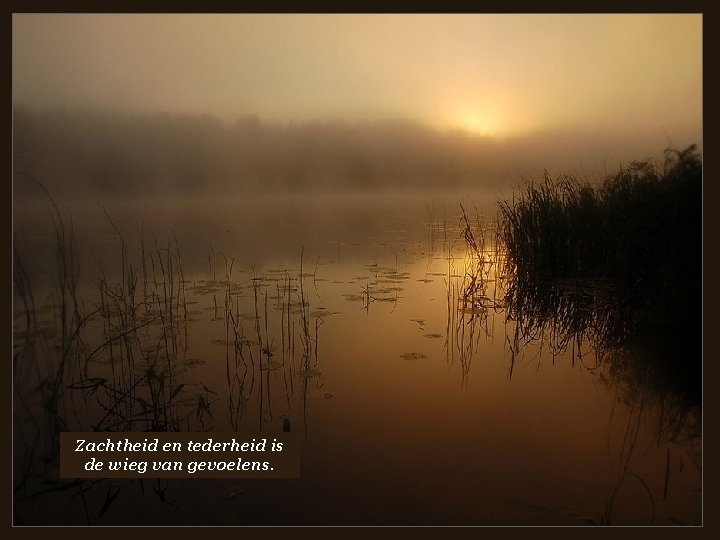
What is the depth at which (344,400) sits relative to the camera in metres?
2.40

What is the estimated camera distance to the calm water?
6.10 ft

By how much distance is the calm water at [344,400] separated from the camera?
1.86m

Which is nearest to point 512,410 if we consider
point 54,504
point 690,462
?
point 690,462

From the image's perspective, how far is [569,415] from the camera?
2322mm

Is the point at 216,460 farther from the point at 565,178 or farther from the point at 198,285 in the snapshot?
the point at 565,178

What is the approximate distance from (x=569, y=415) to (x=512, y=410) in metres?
0.27

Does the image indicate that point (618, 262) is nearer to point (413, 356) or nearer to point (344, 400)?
point (413, 356)
